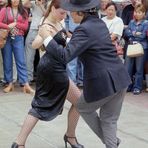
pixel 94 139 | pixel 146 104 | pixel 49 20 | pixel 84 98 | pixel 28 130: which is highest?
pixel 49 20

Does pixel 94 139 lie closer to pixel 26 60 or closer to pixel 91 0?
pixel 91 0

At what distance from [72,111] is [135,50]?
329 cm

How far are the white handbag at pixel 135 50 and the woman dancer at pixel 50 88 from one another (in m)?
3.30

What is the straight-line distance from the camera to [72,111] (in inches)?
202

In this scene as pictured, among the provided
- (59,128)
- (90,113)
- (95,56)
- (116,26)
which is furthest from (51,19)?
(116,26)

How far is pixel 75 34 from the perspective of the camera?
407 cm

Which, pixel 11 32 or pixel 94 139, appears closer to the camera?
pixel 94 139

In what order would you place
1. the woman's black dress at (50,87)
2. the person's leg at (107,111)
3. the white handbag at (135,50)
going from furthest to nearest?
1. the white handbag at (135,50)
2. the woman's black dress at (50,87)
3. the person's leg at (107,111)

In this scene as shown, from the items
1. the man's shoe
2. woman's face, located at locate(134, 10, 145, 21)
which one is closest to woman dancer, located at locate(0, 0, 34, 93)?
the man's shoe

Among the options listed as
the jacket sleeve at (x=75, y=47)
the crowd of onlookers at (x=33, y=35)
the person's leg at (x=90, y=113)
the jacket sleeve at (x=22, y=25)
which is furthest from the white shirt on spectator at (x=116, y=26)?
the jacket sleeve at (x=75, y=47)

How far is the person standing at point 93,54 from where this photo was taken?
405 cm

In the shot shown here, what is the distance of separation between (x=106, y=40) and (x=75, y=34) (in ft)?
0.97

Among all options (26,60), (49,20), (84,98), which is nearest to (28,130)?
(84,98)

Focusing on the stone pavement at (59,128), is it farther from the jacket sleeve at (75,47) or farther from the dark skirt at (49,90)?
the jacket sleeve at (75,47)
